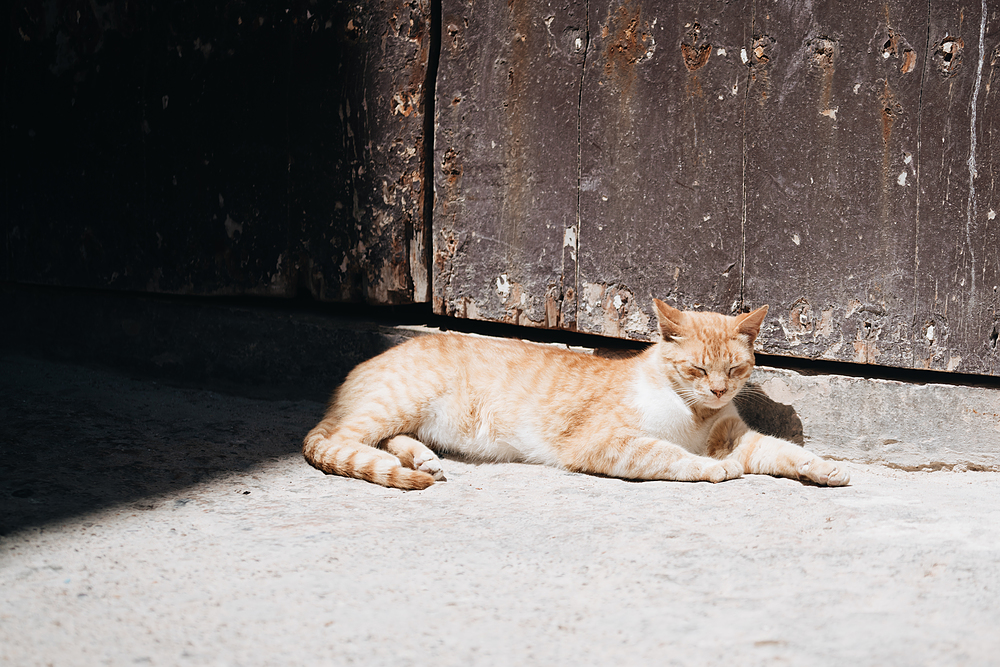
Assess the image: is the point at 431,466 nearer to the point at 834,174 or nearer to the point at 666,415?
the point at 666,415

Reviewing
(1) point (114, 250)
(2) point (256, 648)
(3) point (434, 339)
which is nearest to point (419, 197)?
(3) point (434, 339)

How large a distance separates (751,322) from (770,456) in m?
0.46

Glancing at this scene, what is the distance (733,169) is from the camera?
286 cm

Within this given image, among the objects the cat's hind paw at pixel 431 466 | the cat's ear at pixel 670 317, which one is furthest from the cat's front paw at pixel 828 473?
the cat's hind paw at pixel 431 466

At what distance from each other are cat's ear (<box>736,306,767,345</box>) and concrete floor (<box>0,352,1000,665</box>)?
20.4 inches

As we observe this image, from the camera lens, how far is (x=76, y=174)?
13.7 ft

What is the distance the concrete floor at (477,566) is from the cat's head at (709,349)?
0.35 metres

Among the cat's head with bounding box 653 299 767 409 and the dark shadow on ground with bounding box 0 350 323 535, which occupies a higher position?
the cat's head with bounding box 653 299 767 409

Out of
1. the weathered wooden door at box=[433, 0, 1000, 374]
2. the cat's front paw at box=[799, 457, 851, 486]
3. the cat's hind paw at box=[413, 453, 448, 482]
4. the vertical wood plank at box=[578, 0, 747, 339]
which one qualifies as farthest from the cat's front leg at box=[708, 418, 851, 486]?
the cat's hind paw at box=[413, 453, 448, 482]

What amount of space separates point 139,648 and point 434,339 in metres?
1.88

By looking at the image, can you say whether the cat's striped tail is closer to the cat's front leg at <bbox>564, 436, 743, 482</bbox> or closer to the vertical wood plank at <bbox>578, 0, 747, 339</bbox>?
the cat's front leg at <bbox>564, 436, 743, 482</bbox>

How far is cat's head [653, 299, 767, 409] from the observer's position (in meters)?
2.74

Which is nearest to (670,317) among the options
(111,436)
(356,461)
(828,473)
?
(828,473)

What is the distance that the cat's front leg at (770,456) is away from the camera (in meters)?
2.56
